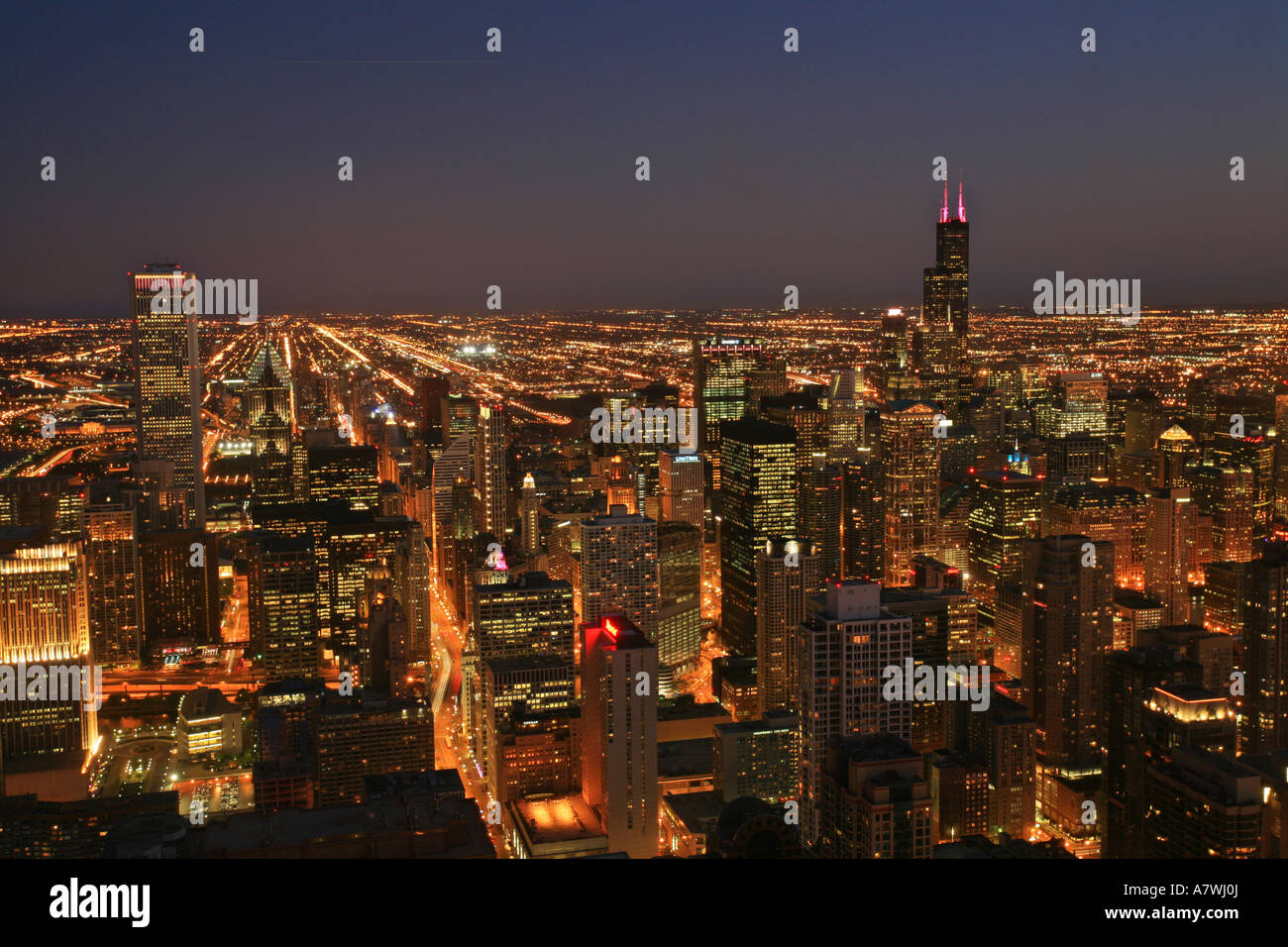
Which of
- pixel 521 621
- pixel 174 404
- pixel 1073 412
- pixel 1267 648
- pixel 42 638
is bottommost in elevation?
pixel 521 621

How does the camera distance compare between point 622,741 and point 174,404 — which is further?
point 174,404

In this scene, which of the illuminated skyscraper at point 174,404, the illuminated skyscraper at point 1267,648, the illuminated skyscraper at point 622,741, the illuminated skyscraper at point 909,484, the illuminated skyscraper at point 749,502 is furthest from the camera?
the illuminated skyscraper at point 909,484

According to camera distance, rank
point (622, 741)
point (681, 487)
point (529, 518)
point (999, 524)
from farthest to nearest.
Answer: point (681, 487) → point (529, 518) → point (999, 524) → point (622, 741)

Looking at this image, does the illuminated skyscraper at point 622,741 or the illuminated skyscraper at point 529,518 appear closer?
the illuminated skyscraper at point 622,741

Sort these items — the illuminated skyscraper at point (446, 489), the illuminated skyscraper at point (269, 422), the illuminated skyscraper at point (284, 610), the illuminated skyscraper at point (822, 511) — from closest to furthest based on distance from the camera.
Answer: the illuminated skyscraper at point (284, 610) < the illuminated skyscraper at point (822, 511) < the illuminated skyscraper at point (446, 489) < the illuminated skyscraper at point (269, 422)

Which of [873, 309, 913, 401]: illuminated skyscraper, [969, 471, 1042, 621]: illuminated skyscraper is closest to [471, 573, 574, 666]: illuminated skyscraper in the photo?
[969, 471, 1042, 621]: illuminated skyscraper

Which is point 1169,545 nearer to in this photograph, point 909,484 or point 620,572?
point 909,484

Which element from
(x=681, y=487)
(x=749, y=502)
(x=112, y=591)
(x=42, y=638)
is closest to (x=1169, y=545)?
(x=749, y=502)

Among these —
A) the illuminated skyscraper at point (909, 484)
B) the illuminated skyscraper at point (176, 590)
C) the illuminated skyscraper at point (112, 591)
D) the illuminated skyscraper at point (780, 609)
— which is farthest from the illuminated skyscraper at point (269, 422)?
the illuminated skyscraper at point (909, 484)

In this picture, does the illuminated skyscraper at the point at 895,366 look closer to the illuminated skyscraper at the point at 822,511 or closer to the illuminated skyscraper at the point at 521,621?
the illuminated skyscraper at the point at 822,511
